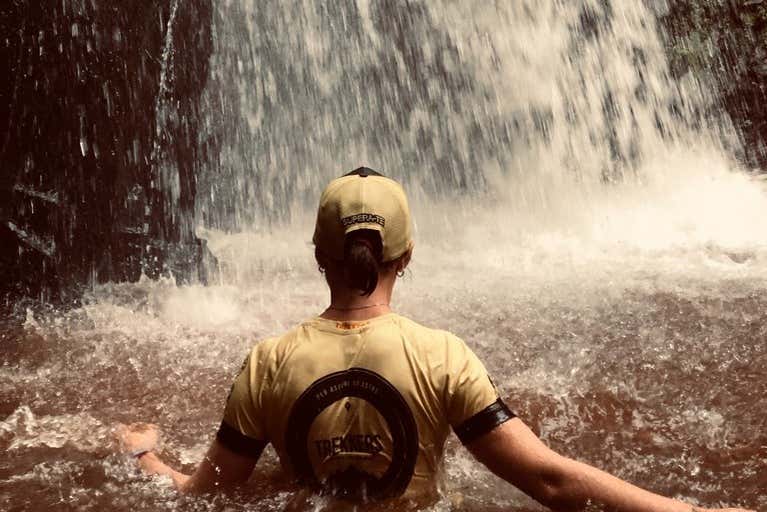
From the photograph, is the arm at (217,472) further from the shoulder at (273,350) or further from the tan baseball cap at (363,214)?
the tan baseball cap at (363,214)

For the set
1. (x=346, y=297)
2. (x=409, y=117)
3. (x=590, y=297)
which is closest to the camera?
(x=346, y=297)

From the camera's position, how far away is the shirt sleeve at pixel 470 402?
2326mm

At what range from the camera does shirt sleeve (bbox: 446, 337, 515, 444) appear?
2.33 meters

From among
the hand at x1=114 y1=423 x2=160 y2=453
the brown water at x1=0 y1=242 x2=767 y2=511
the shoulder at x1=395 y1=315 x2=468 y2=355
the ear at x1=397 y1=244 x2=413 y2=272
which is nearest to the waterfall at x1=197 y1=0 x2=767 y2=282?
the brown water at x1=0 y1=242 x2=767 y2=511

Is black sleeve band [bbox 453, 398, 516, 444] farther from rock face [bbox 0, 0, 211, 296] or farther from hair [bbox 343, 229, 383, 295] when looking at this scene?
rock face [bbox 0, 0, 211, 296]

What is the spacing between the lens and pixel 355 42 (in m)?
13.5

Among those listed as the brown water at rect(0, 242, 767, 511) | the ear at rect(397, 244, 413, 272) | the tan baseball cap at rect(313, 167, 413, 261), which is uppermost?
the tan baseball cap at rect(313, 167, 413, 261)

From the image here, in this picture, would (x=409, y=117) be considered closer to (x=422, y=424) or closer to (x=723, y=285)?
(x=723, y=285)

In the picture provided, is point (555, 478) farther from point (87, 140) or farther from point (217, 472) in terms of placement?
point (87, 140)

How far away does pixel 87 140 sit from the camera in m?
8.12

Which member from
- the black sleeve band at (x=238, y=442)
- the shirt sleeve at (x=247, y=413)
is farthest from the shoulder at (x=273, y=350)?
the black sleeve band at (x=238, y=442)

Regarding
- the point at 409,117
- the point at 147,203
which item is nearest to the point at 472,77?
the point at 409,117

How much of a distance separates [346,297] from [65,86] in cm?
658

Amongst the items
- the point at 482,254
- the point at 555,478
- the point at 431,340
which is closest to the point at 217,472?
the point at 431,340
